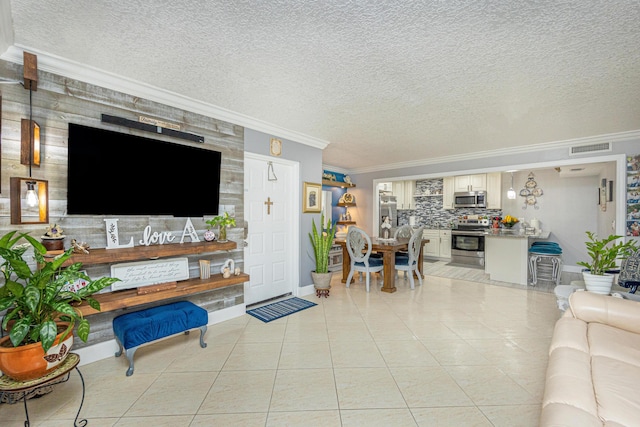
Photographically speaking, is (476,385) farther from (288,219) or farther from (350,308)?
(288,219)

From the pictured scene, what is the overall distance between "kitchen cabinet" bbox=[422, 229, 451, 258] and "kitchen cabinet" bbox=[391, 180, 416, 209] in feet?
3.24

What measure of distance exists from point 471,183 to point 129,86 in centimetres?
711

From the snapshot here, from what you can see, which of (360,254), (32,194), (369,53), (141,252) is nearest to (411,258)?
(360,254)

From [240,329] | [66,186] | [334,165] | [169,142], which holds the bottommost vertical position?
[240,329]

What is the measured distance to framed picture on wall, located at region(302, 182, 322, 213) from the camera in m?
4.27

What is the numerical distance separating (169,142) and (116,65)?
0.76 metres

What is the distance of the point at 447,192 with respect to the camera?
736 cm

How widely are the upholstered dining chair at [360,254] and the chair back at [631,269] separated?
9.27 ft

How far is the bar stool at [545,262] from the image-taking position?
482cm

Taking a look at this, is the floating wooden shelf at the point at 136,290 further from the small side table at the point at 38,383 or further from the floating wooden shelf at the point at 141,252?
the small side table at the point at 38,383

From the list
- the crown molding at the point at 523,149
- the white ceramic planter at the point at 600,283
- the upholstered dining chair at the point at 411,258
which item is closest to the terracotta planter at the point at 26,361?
the white ceramic planter at the point at 600,283

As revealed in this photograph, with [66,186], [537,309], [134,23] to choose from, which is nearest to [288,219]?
[66,186]

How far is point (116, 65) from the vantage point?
7.22ft

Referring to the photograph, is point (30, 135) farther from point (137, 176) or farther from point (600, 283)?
point (600, 283)
